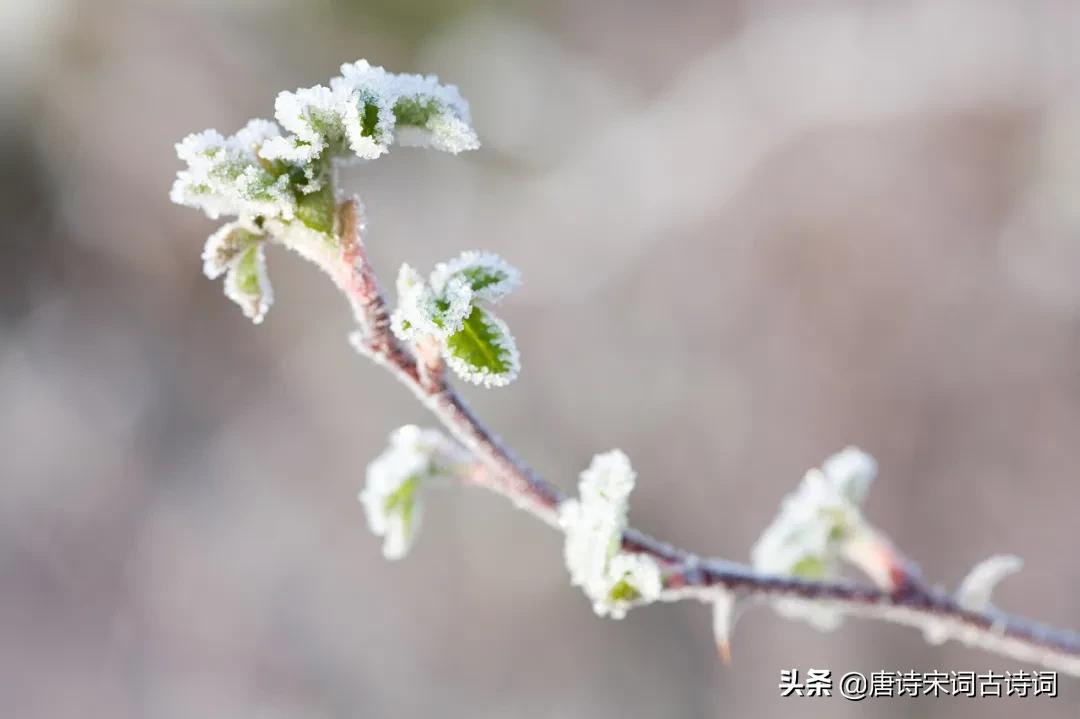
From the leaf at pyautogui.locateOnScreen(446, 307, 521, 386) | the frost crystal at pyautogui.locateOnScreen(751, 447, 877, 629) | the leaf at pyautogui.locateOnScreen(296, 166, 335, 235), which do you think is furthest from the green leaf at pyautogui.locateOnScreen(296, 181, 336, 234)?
the frost crystal at pyautogui.locateOnScreen(751, 447, 877, 629)

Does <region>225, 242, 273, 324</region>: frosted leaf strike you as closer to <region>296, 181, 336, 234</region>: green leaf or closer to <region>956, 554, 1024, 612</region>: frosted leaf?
<region>296, 181, 336, 234</region>: green leaf

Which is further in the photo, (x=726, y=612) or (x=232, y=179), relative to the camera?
(x=726, y=612)

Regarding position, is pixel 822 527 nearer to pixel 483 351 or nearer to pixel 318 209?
pixel 483 351

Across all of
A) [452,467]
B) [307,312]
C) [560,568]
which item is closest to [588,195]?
[307,312]

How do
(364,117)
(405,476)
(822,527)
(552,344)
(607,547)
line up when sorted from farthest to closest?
(552,344)
(822,527)
(405,476)
(607,547)
(364,117)

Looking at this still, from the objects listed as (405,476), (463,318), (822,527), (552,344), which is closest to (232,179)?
(463,318)

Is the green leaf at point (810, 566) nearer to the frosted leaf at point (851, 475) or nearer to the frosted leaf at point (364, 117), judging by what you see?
the frosted leaf at point (851, 475)
